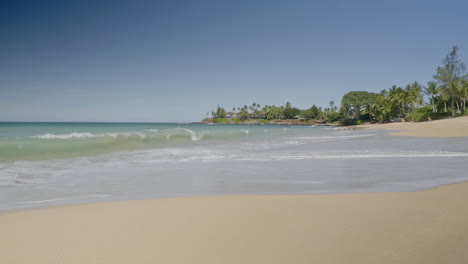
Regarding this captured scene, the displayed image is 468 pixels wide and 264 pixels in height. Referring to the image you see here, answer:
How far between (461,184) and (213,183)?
14.6 feet

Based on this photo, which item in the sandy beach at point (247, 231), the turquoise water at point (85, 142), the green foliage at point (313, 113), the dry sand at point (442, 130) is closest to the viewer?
the sandy beach at point (247, 231)

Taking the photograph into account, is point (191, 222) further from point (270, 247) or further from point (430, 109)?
point (430, 109)

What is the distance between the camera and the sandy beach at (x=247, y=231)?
6.98 ft

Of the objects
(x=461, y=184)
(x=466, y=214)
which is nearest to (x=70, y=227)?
(x=466, y=214)

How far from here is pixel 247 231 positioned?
263 centimetres

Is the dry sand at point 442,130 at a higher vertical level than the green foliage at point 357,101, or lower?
lower

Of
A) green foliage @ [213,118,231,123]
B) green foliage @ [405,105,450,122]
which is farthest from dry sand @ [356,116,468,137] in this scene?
green foliage @ [213,118,231,123]

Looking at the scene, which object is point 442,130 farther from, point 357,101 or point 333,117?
point 333,117

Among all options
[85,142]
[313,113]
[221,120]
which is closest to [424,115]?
[85,142]

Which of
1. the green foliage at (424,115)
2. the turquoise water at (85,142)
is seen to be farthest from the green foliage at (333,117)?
the turquoise water at (85,142)

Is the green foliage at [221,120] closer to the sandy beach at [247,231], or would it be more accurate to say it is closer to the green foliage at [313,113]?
the green foliage at [313,113]

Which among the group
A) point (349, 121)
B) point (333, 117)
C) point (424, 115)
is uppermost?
point (333, 117)

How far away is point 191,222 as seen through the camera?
2.93 m

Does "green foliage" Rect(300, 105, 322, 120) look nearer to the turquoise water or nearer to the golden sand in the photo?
the turquoise water
